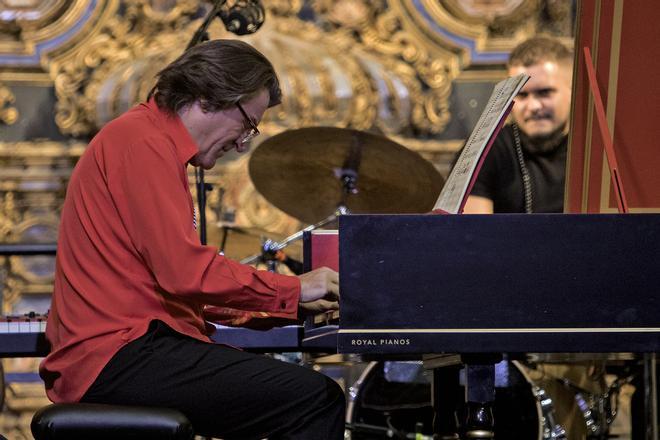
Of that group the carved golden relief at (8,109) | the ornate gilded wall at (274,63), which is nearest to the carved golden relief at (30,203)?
the ornate gilded wall at (274,63)

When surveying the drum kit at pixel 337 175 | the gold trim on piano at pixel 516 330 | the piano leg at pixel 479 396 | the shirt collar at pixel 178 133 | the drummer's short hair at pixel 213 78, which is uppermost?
the drummer's short hair at pixel 213 78

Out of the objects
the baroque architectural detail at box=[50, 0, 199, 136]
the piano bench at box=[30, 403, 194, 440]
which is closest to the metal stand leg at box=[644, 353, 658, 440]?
the piano bench at box=[30, 403, 194, 440]

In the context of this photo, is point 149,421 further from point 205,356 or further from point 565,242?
point 565,242

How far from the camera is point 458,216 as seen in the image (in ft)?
7.27

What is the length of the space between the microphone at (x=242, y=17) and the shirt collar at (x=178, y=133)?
3.15ft

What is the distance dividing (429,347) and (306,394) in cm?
31

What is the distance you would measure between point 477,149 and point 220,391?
2.57 feet

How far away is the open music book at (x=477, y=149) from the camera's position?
2.45 m

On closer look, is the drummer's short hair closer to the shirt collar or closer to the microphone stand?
the shirt collar

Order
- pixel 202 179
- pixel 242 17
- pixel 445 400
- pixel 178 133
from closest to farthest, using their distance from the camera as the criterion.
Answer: pixel 178 133 < pixel 445 400 < pixel 202 179 < pixel 242 17

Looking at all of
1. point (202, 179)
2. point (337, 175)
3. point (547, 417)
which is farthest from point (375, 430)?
point (202, 179)

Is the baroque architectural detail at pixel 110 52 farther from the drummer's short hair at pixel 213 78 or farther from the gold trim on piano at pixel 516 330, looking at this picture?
the gold trim on piano at pixel 516 330

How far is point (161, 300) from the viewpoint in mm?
2422

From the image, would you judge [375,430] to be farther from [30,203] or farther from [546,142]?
[30,203]
